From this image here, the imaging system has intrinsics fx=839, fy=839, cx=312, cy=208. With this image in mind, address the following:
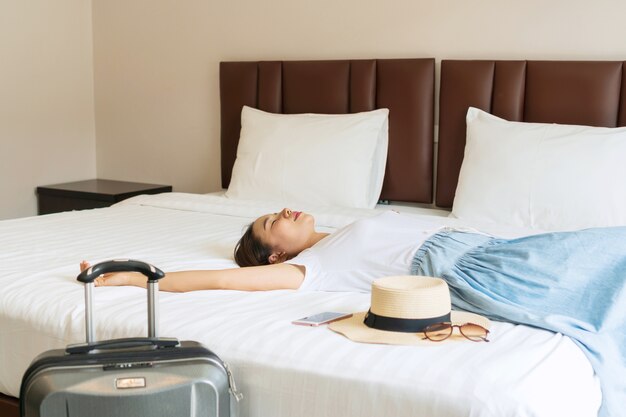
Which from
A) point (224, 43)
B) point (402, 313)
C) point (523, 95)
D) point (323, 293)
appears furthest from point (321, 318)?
point (224, 43)

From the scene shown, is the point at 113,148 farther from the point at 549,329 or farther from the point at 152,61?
the point at 549,329

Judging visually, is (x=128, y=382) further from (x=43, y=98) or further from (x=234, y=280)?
(x=43, y=98)

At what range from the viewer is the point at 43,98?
445cm

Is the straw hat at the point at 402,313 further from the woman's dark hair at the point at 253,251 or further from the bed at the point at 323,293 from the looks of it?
the woman's dark hair at the point at 253,251

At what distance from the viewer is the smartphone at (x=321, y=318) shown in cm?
182

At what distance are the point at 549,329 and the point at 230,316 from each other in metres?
0.70

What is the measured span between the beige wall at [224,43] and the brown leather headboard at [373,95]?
110 mm

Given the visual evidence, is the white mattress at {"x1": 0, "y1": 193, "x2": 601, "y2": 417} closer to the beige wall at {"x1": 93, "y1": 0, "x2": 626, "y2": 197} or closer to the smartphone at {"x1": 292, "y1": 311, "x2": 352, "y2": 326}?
the smartphone at {"x1": 292, "y1": 311, "x2": 352, "y2": 326}

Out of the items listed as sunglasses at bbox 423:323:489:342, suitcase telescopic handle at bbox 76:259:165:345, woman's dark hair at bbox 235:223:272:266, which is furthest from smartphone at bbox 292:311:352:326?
woman's dark hair at bbox 235:223:272:266

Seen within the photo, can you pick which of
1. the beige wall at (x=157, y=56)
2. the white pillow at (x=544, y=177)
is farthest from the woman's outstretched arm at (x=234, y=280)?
the beige wall at (x=157, y=56)

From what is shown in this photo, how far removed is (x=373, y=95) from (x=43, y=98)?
184cm

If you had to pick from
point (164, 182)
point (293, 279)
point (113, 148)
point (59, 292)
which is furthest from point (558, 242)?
point (113, 148)

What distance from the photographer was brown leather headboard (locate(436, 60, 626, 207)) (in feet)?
10.6

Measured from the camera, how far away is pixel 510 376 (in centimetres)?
151
